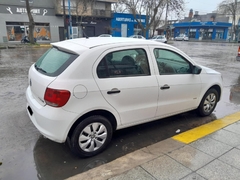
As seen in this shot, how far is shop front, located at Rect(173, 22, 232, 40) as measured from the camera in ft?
182

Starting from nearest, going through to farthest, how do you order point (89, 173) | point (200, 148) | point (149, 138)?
point (89, 173) < point (200, 148) < point (149, 138)

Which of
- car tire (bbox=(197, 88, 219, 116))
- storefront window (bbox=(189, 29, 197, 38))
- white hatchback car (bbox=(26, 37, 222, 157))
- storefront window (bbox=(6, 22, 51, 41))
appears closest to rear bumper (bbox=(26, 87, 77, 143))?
white hatchback car (bbox=(26, 37, 222, 157))

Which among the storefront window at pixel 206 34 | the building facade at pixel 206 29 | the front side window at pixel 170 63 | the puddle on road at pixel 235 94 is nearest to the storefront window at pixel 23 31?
the puddle on road at pixel 235 94

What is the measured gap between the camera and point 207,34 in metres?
57.2

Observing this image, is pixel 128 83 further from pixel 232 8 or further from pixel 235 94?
pixel 232 8

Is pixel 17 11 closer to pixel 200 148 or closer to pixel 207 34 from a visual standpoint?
pixel 200 148

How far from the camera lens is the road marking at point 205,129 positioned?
3.47m

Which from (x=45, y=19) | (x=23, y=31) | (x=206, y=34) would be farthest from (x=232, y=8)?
(x=23, y=31)

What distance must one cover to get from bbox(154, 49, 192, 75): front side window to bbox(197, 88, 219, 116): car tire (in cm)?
82

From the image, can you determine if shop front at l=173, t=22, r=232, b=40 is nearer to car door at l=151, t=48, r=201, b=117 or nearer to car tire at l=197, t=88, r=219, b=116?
car tire at l=197, t=88, r=219, b=116

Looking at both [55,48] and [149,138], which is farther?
[149,138]

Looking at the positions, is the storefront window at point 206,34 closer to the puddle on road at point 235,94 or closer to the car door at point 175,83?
the puddle on road at point 235,94

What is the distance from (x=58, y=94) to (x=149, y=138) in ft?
6.11

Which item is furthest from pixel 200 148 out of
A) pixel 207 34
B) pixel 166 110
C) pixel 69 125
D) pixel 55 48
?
pixel 207 34
